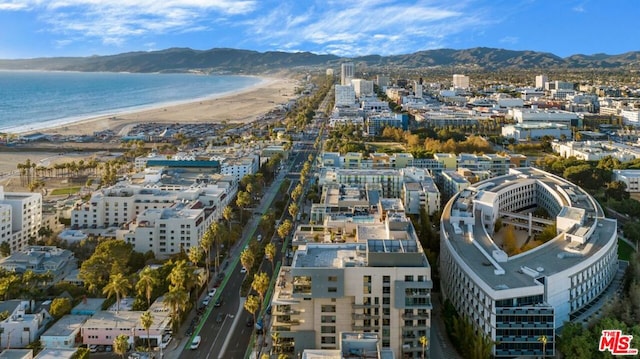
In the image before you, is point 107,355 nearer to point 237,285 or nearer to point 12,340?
point 12,340

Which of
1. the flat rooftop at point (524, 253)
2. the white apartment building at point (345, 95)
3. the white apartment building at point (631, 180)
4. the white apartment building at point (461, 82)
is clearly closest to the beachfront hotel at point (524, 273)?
the flat rooftop at point (524, 253)

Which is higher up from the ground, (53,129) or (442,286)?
(53,129)

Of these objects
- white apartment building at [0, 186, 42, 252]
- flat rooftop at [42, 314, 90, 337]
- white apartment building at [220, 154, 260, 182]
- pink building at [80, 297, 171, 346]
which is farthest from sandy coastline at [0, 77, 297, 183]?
pink building at [80, 297, 171, 346]

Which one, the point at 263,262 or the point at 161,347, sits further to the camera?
the point at 263,262

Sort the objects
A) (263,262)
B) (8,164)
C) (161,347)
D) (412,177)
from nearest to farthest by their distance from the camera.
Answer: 1. (161,347)
2. (263,262)
3. (412,177)
4. (8,164)

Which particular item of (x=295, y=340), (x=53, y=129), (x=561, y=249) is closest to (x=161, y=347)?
(x=295, y=340)

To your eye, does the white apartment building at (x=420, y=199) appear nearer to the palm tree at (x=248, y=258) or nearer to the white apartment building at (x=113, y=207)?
the palm tree at (x=248, y=258)
